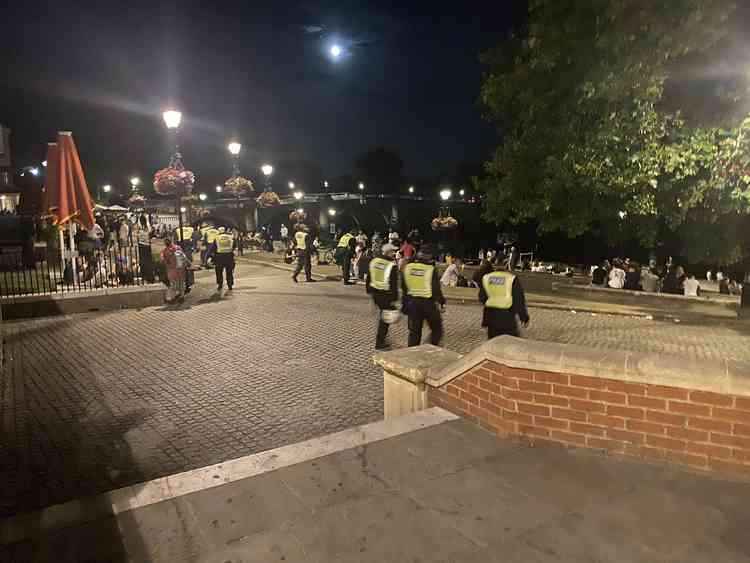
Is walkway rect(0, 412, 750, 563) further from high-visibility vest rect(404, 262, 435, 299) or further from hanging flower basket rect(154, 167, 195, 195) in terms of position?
hanging flower basket rect(154, 167, 195, 195)

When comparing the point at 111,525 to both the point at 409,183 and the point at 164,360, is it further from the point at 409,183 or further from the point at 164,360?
the point at 409,183

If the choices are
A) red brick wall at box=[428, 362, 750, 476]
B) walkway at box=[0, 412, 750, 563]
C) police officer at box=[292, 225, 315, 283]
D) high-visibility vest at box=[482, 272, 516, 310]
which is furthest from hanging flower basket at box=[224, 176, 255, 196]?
walkway at box=[0, 412, 750, 563]

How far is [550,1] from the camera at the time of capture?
1012cm

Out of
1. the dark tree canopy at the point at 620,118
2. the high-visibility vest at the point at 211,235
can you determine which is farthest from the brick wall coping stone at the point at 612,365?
the high-visibility vest at the point at 211,235

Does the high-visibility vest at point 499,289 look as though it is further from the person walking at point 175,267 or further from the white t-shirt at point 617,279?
the white t-shirt at point 617,279

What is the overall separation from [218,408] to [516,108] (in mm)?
9380

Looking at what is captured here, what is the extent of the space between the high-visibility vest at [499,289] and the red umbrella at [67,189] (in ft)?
31.5

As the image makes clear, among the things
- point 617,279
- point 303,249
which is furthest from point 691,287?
point 303,249

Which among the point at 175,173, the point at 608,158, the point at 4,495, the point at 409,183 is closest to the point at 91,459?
the point at 4,495

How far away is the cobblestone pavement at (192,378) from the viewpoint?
5074 mm

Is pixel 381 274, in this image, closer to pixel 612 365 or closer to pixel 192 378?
pixel 192 378

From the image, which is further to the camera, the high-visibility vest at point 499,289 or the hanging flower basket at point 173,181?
the hanging flower basket at point 173,181

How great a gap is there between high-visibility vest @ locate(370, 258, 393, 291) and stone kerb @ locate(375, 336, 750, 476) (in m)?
3.14

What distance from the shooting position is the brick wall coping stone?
376 centimetres
